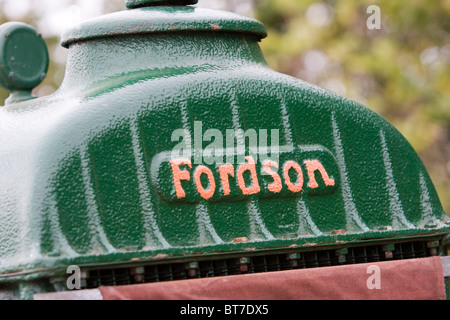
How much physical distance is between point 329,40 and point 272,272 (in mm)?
9374

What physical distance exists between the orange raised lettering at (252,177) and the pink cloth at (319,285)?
0.39 metres

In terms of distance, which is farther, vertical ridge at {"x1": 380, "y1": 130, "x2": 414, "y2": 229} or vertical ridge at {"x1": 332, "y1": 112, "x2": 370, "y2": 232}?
vertical ridge at {"x1": 380, "y1": 130, "x2": 414, "y2": 229}

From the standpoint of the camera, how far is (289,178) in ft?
12.4

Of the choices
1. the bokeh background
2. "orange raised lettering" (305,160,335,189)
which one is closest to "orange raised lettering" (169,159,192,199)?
"orange raised lettering" (305,160,335,189)

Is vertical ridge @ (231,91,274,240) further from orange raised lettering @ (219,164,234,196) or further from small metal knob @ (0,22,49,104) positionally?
small metal knob @ (0,22,49,104)

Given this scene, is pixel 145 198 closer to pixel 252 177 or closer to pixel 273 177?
pixel 252 177

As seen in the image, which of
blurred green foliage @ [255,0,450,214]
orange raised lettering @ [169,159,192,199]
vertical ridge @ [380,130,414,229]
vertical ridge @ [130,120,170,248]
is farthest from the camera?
blurred green foliage @ [255,0,450,214]

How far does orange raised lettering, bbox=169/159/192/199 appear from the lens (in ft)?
11.6

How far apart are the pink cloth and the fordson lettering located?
382 millimetres

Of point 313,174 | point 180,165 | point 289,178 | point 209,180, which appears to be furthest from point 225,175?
point 313,174

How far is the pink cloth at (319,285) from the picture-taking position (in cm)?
329

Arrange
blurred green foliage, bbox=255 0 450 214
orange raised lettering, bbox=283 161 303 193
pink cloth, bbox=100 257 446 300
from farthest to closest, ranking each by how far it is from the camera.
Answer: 1. blurred green foliage, bbox=255 0 450 214
2. orange raised lettering, bbox=283 161 303 193
3. pink cloth, bbox=100 257 446 300

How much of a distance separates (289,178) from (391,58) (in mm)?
8306
